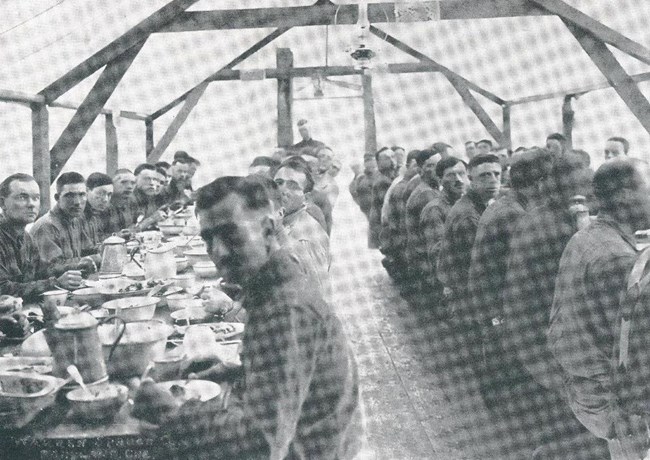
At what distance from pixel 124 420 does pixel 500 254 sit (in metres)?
2.55

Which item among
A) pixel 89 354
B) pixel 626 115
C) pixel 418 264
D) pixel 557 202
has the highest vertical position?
pixel 626 115

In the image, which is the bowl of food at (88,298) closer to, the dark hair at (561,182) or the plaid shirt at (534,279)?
the plaid shirt at (534,279)

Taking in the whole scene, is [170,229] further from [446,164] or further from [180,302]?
[180,302]

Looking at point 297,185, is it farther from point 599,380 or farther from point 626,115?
point 626,115

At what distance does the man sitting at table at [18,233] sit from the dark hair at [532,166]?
296cm

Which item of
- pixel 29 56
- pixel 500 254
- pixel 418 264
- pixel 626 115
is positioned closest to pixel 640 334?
pixel 500 254

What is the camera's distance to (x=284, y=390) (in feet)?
5.29

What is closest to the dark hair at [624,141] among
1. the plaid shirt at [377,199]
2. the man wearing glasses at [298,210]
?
the plaid shirt at [377,199]

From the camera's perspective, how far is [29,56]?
5.48 metres

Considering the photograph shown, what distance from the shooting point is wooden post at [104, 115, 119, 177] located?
8672mm

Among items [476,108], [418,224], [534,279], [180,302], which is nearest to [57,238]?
[180,302]

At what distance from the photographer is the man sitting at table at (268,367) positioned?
1.62 metres

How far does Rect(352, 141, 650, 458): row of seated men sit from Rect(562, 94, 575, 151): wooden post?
8.70 ft

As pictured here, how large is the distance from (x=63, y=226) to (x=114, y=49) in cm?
155
